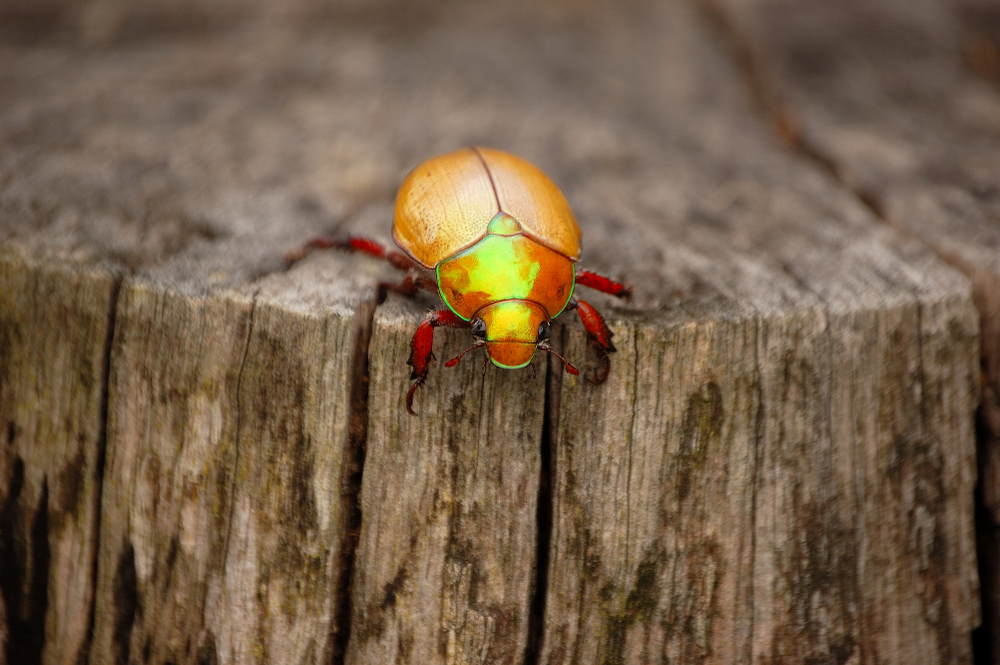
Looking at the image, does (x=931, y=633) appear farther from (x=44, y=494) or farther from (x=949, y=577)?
(x=44, y=494)

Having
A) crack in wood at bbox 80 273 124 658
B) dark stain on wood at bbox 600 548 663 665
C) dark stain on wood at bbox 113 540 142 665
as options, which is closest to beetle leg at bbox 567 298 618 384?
dark stain on wood at bbox 600 548 663 665

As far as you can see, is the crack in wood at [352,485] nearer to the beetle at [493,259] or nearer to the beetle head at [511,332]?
the beetle at [493,259]

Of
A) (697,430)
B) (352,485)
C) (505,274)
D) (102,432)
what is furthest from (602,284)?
(102,432)

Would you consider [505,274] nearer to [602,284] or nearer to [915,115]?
[602,284]

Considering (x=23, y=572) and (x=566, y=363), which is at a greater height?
(x=566, y=363)

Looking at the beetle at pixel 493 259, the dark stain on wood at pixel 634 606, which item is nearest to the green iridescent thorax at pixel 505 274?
the beetle at pixel 493 259

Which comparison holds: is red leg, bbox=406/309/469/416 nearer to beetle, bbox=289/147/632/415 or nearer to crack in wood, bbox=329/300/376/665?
beetle, bbox=289/147/632/415
